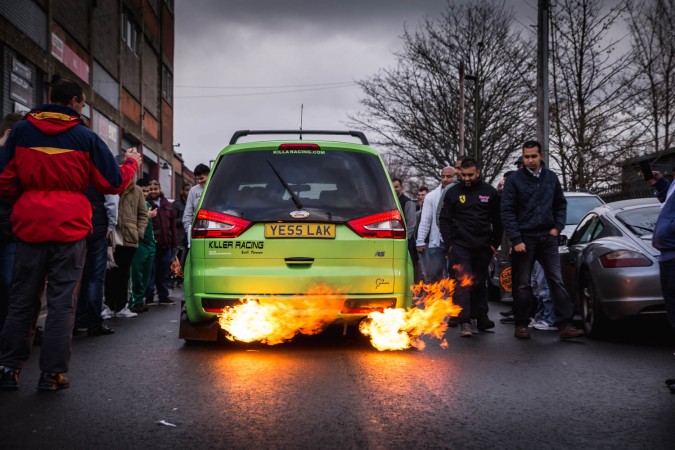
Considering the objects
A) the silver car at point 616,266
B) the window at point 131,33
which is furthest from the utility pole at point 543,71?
the window at point 131,33

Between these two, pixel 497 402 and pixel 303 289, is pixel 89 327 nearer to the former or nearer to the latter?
pixel 303 289

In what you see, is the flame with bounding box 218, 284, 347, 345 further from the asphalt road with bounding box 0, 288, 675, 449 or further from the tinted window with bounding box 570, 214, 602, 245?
the tinted window with bounding box 570, 214, 602, 245

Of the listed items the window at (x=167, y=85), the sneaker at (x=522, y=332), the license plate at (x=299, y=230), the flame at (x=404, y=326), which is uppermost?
the window at (x=167, y=85)

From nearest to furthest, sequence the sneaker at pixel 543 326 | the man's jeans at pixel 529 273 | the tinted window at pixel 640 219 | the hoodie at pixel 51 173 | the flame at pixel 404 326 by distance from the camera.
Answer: the hoodie at pixel 51 173 < the flame at pixel 404 326 < the tinted window at pixel 640 219 < the man's jeans at pixel 529 273 < the sneaker at pixel 543 326

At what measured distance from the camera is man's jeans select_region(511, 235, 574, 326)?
7828 mm

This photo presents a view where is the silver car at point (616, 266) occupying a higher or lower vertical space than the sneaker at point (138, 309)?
higher

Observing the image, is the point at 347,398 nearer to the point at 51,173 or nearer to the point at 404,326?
the point at 404,326

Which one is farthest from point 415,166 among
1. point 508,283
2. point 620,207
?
point 620,207

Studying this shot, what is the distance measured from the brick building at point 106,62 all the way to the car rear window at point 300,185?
38.7 feet

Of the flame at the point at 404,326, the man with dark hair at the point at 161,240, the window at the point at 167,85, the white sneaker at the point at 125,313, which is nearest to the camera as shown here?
the flame at the point at 404,326

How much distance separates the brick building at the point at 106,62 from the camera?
688 inches

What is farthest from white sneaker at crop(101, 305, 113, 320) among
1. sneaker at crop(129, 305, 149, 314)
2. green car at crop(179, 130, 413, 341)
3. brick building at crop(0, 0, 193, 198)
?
brick building at crop(0, 0, 193, 198)

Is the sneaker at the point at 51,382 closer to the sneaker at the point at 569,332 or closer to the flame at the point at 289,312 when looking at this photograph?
the flame at the point at 289,312

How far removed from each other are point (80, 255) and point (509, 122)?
3324cm
